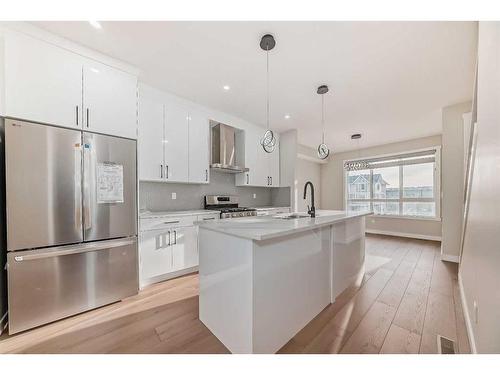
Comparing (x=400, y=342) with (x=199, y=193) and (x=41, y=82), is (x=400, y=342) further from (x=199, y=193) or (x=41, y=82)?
(x=41, y=82)

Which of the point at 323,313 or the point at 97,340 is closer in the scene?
the point at 97,340

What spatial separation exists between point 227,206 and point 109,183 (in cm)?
219

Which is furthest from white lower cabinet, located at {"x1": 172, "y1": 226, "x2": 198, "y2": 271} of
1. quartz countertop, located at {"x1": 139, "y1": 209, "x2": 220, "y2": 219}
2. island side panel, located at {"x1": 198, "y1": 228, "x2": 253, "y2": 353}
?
island side panel, located at {"x1": 198, "y1": 228, "x2": 253, "y2": 353}

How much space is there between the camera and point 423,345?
1.49 meters

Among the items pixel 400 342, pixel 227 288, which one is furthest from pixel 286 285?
pixel 400 342

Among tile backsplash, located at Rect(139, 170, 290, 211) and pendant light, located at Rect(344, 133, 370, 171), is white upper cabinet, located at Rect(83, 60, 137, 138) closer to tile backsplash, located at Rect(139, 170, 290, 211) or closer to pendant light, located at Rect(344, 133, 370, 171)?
tile backsplash, located at Rect(139, 170, 290, 211)

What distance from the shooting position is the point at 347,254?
2426 millimetres

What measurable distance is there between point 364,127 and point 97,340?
5.21 metres

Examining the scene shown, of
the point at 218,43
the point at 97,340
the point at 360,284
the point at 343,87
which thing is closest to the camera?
the point at 97,340

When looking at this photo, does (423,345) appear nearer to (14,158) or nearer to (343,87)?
(343,87)

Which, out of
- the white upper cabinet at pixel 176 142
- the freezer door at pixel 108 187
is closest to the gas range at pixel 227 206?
the white upper cabinet at pixel 176 142
